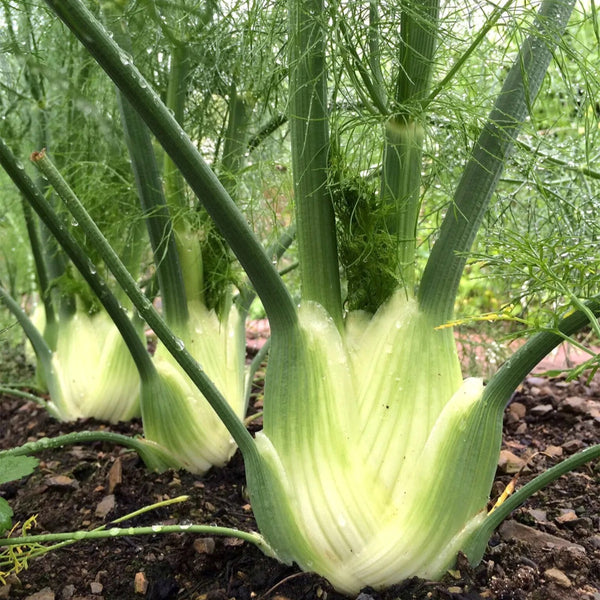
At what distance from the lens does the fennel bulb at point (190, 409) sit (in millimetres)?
1317

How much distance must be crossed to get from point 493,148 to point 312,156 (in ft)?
0.93

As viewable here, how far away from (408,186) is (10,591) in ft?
3.00

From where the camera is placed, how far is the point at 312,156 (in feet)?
3.29

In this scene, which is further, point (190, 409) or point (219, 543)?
point (190, 409)

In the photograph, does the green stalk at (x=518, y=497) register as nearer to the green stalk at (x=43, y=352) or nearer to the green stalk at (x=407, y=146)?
the green stalk at (x=407, y=146)

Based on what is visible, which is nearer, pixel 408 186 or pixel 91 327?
pixel 408 186

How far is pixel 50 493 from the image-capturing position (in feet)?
4.37

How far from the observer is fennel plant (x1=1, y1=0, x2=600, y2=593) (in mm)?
926

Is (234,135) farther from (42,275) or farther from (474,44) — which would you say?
(42,275)

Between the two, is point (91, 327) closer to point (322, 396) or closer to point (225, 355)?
point (225, 355)

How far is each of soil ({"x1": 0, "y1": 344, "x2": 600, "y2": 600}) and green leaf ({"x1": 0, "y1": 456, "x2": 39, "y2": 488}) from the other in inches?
9.1

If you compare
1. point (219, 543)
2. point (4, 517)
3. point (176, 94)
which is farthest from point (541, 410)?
point (4, 517)

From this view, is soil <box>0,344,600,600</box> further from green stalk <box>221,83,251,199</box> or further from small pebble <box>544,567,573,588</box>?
green stalk <box>221,83,251,199</box>

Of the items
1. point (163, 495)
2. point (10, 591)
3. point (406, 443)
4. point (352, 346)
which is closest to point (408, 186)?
point (352, 346)
